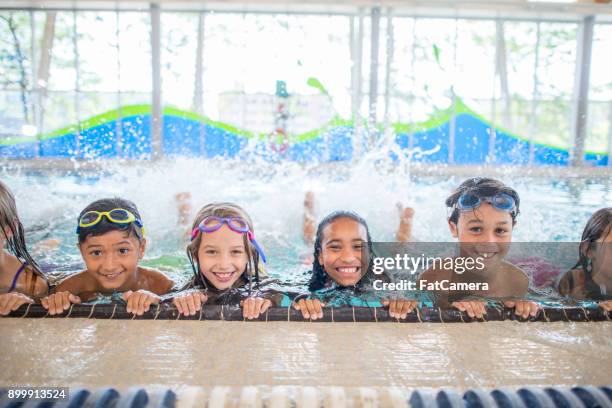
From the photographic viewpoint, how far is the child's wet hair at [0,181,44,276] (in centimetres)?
235

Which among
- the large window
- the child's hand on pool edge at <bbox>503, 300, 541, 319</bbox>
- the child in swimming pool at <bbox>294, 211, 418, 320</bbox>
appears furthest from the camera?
the large window

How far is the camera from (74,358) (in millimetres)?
1800

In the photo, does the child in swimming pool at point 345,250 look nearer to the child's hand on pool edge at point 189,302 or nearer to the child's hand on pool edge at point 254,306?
the child's hand on pool edge at point 254,306

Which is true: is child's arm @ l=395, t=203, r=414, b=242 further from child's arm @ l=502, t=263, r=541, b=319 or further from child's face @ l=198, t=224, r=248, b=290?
child's face @ l=198, t=224, r=248, b=290

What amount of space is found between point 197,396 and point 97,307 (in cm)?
95

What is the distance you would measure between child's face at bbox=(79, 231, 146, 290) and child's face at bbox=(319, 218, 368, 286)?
3.41 feet

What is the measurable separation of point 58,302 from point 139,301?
39 centimetres

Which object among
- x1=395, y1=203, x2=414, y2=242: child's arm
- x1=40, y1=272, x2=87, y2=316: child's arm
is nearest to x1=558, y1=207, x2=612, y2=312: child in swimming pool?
x1=395, y1=203, x2=414, y2=242: child's arm

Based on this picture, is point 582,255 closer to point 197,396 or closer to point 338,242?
point 338,242

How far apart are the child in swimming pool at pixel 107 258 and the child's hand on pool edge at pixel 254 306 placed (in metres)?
0.44

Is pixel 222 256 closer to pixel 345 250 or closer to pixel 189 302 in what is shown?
pixel 189 302

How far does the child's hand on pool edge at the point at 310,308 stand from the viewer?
2.21 metres

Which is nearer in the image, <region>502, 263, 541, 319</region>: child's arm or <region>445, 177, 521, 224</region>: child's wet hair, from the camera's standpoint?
<region>502, 263, 541, 319</region>: child's arm

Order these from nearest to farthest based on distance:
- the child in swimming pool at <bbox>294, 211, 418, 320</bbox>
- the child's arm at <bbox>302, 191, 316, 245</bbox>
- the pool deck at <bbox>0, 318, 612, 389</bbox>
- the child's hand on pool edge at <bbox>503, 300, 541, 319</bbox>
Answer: the pool deck at <bbox>0, 318, 612, 389</bbox>
the child's hand on pool edge at <bbox>503, 300, 541, 319</bbox>
the child in swimming pool at <bbox>294, 211, 418, 320</bbox>
the child's arm at <bbox>302, 191, 316, 245</bbox>
